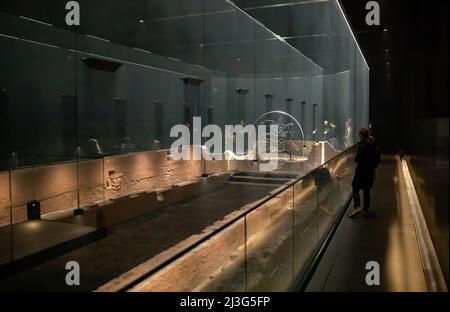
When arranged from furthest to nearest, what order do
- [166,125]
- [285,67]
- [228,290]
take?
[166,125] < [285,67] < [228,290]

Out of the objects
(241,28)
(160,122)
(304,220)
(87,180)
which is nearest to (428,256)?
(304,220)

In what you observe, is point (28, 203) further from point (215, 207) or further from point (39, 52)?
point (39, 52)

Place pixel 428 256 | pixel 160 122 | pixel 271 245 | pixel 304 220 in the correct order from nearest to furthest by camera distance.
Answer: pixel 271 245 < pixel 304 220 < pixel 428 256 < pixel 160 122

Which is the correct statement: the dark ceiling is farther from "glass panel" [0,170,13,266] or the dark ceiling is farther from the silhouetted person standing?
"glass panel" [0,170,13,266]

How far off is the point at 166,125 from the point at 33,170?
16.1 feet

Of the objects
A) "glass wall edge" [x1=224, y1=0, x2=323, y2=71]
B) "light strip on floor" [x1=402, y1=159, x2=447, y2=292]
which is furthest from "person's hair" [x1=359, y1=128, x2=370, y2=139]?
"glass wall edge" [x1=224, y1=0, x2=323, y2=71]

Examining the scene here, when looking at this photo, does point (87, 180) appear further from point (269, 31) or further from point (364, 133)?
point (269, 31)

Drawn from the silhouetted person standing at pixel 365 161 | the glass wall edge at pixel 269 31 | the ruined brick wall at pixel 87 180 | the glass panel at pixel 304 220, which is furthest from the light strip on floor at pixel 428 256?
the ruined brick wall at pixel 87 180

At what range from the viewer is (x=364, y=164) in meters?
4.49

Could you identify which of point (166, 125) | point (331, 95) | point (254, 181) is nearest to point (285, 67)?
point (331, 95)

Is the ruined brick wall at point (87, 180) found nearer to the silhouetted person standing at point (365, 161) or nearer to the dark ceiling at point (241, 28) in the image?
the dark ceiling at point (241, 28)

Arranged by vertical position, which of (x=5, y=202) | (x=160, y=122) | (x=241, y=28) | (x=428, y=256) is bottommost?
(x=428, y=256)

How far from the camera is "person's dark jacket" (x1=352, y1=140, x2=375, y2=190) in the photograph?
4.43m
